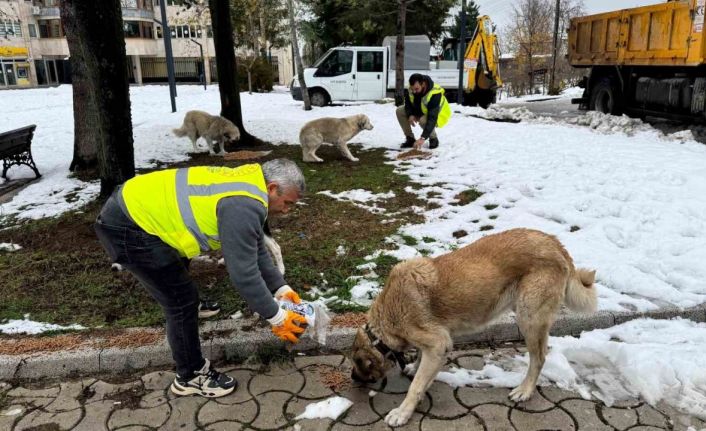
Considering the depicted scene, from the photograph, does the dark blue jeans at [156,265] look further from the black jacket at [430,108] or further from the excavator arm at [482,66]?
the excavator arm at [482,66]

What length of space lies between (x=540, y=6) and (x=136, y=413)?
148ft

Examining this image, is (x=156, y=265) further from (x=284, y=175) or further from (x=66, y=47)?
(x=66, y=47)

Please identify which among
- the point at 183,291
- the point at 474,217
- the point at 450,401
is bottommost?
the point at 450,401

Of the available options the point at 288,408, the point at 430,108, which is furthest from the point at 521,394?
the point at 430,108

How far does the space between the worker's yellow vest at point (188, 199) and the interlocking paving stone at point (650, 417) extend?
246 centimetres

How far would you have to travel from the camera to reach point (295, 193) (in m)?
2.72


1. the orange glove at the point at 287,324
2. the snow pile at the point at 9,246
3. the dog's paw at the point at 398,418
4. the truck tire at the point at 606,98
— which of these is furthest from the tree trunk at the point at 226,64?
the truck tire at the point at 606,98

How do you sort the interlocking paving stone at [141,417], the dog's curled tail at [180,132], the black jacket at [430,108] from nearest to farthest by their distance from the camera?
the interlocking paving stone at [141,417], the black jacket at [430,108], the dog's curled tail at [180,132]

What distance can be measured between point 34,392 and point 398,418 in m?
2.38

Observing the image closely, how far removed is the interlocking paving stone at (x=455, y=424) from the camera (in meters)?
2.83

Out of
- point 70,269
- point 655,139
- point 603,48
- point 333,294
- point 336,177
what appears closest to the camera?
point 333,294

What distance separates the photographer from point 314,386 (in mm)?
3229

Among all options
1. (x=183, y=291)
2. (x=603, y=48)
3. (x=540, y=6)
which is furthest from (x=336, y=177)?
(x=540, y=6)

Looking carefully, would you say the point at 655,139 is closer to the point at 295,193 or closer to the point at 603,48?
the point at 603,48
